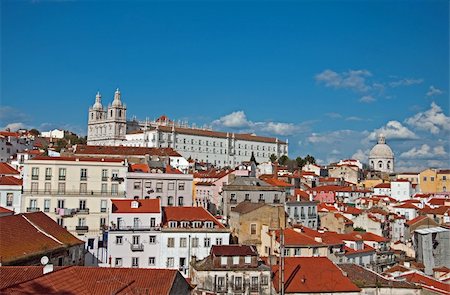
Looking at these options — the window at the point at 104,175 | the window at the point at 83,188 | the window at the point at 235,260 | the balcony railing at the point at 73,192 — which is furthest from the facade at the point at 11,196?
the window at the point at 235,260

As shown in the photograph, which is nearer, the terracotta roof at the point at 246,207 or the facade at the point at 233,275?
the facade at the point at 233,275

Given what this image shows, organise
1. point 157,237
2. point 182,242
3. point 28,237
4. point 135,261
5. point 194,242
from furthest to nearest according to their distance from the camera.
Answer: point 194,242 → point 182,242 → point 157,237 → point 135,261 → point 28,237

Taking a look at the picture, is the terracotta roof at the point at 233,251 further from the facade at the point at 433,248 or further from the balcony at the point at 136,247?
the facade at the point at 433,248

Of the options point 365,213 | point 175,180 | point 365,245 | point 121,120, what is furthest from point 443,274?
point 121,120

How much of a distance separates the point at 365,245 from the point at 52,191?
95.2ft

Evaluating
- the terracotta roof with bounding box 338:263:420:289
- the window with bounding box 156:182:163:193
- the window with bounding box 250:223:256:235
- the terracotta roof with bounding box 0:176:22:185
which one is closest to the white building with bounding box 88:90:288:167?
the window with bounding box 156:182:163:193

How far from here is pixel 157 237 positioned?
3981cm

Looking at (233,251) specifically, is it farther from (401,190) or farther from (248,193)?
(401,190)

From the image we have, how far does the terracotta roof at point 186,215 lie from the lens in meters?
41.1

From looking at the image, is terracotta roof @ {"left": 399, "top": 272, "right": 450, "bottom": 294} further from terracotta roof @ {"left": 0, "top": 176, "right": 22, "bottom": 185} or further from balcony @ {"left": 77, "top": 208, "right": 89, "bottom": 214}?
terracotta roof @ {"left": 0, "top": 176, "right": 22, "bottom": 185}

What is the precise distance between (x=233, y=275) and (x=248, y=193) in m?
21.6

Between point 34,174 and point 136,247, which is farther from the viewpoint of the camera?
point 34,174

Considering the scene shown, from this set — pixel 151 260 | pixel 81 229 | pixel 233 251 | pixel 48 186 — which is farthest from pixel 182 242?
pixel 48 186

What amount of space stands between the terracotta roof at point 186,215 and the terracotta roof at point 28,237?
1040 cm
